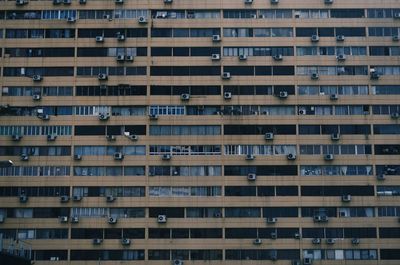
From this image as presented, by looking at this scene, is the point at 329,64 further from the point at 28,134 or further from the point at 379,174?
the point at 28,134

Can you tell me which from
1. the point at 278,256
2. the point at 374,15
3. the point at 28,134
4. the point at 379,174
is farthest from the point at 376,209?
the point at 28,134

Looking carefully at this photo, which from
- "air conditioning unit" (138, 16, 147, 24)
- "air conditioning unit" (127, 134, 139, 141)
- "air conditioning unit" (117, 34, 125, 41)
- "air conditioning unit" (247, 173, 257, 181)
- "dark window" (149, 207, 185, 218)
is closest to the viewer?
"dark window" (149, 207, 185, 218)

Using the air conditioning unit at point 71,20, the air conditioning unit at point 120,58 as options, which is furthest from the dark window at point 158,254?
the air conditioning unit at point 71,20

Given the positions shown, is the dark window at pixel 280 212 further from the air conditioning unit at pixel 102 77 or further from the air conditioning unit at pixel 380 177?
the air conditioning unit at pixel 102 77

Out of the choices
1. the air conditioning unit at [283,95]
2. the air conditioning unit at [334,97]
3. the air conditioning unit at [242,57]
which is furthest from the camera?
the air conditioning unit at [242,57]

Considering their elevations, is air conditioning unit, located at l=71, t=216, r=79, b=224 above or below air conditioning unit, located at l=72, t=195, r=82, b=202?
below

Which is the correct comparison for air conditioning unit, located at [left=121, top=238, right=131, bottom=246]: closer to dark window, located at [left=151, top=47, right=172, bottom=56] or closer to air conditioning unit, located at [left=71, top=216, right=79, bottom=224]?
air conditioning unit, located at [left=71, top=216, right=79, bottom=224]

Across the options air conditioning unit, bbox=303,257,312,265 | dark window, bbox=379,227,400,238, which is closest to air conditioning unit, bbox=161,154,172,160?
air conditioning unit, bbox=303,257,312,265

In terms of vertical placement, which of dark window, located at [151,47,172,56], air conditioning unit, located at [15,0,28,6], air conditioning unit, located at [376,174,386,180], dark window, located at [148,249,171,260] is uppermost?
air conditioning unit, located at [15,0,28,6]
